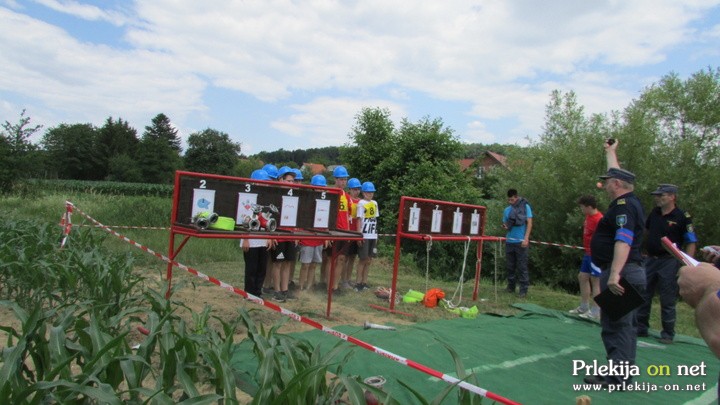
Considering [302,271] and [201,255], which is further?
[201,255]

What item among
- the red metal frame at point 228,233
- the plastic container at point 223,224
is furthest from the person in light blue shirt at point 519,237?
the plastic container at point 223,224

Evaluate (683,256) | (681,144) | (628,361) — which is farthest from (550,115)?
(683,256)

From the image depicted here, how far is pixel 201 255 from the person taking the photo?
434 inches

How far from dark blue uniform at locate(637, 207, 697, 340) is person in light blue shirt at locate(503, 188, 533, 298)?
2.68m

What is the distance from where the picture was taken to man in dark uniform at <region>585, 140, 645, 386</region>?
4.01 metres

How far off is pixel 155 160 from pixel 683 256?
73.6 metres

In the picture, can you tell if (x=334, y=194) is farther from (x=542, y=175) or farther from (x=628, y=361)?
(x=542, y=175)

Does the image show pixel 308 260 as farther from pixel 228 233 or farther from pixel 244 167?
pixel 244 167

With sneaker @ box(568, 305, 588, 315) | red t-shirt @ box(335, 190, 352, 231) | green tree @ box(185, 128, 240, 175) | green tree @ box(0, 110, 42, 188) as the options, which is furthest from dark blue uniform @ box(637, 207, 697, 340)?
green tree @ box(185, 128, 240, 175)

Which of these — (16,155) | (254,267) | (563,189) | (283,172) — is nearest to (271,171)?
(283,172)

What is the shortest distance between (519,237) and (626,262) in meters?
4.53

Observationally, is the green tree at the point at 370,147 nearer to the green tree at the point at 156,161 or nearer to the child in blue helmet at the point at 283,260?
the child in blue helmet at the point at 283,260

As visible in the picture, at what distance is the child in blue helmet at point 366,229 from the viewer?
26.2 feet

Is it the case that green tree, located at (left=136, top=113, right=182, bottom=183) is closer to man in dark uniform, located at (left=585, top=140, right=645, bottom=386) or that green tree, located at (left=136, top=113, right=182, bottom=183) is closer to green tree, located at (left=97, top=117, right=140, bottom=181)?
green tree, located at (left=97, top=117, right=140, bottom=181)
